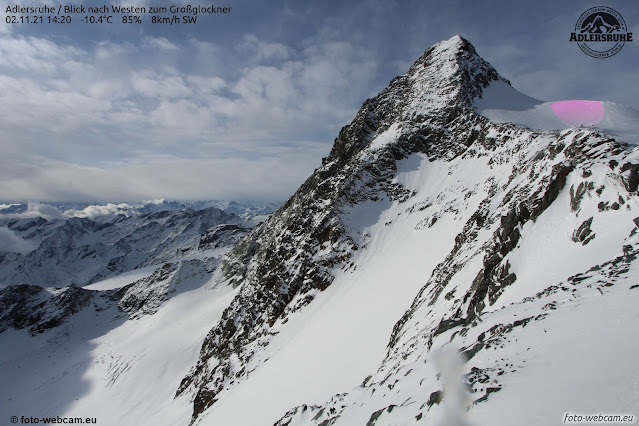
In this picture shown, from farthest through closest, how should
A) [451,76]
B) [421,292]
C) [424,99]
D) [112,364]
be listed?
1. [112,364]
2. [424,99]
3. [451,76]
4. [421,292]

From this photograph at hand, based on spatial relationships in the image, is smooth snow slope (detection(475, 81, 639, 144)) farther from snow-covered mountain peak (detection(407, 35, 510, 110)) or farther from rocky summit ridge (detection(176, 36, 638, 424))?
snow-covered mountain peak (detection(407, 35, 510, 110))

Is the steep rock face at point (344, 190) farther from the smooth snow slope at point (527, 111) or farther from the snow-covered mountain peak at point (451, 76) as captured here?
the smooth snow slope at point (527, 111)

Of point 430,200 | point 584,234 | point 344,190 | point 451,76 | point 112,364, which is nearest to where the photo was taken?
point 584,234

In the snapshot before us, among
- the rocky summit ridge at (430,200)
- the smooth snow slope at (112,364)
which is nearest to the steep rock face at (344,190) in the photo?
the rocky summit ridge at (430,200)

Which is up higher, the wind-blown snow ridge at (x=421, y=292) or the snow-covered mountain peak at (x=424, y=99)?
the snow-covered mountain peak at (x=424, y=99)

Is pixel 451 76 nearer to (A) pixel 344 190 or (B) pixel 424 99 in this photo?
(B) pixel 424 99

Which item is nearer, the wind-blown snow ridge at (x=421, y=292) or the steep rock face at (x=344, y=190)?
the wind-blown snow ridge at (x=421, y=292)

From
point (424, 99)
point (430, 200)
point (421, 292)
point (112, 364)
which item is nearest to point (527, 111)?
point (424, 99)

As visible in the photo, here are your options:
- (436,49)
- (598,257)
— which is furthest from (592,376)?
(436,49)

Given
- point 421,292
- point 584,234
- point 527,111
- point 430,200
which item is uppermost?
point 527,111

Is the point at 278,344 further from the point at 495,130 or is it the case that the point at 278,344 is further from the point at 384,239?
the point at 495,130
